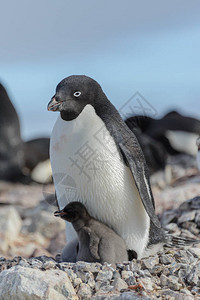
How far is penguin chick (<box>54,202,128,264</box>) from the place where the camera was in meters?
3.73

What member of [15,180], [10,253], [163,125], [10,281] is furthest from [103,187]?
[163,125]

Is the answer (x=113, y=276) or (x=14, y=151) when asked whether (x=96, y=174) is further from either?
(x=14, y=151)

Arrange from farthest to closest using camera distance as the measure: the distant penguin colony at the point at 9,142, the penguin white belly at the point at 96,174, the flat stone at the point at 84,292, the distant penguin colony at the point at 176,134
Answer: the distant penguin colony at the point at 176,134 < the distant penguin colony at the point at 9,142 < the penguin white belly at the point at 96,174 < the flat stone at the point at 84,292

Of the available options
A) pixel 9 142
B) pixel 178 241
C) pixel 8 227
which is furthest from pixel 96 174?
pixel 9 142

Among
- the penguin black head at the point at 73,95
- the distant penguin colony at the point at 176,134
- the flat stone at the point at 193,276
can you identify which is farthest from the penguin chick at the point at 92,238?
the distant penguin colony at the point at 176,134

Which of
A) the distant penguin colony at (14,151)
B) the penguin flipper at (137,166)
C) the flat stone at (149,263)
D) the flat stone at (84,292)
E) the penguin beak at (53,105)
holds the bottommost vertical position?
the distant penguin colony at (14,151)

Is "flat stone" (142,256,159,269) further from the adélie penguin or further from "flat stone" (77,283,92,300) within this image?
"flat stone" (77,283,92,300)

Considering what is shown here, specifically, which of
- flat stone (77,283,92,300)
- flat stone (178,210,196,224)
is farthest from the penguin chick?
flat stone (178,210,196,224)

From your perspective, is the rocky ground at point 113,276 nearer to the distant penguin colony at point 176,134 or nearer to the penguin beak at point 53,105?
the penguin beak at point 53,105

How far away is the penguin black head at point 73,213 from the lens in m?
3.77

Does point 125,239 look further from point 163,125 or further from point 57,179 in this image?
point 163,125

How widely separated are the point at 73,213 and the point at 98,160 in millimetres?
399

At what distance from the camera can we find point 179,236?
4.82 metres

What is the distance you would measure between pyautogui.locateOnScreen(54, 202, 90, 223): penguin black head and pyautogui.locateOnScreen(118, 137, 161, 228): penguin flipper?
41 centimetres
